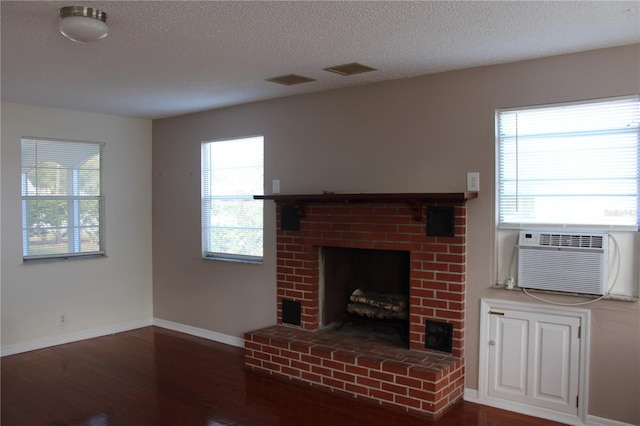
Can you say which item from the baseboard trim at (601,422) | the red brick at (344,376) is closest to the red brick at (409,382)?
the red brick at (344,376)

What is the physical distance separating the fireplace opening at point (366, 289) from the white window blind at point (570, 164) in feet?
3.36

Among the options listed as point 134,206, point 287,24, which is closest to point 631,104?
point 287,24

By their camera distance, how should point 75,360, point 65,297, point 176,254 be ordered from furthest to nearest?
point 176,254, point 65,297, point 75,360

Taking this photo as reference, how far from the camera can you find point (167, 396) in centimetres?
362

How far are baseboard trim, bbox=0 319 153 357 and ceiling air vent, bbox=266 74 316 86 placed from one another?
3.22 metres

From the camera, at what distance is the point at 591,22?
8.46 feet

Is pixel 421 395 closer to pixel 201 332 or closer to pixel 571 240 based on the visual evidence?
pixel 571 240

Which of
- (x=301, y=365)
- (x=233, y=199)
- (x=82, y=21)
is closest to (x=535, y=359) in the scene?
(x=301, y=365)

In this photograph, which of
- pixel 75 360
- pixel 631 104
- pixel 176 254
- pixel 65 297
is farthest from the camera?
pixel 176 254

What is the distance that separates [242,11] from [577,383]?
2.85 meters

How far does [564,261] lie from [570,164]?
1.96 feet

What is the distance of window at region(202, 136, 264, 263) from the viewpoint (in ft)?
15.7

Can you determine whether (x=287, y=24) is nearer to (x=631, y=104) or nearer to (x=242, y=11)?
(x=242, y=11)

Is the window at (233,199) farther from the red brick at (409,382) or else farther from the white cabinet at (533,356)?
the white cabinet at (533,356)
